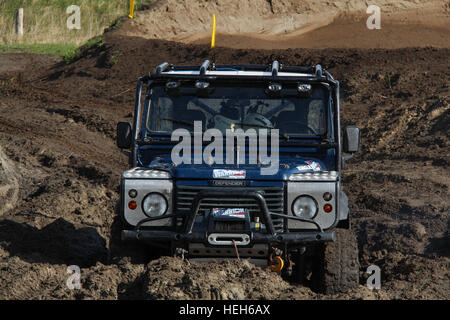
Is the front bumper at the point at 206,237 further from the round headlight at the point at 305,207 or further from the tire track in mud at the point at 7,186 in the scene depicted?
the tire track in mud at the point at 7,186

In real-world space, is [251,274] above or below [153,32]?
below

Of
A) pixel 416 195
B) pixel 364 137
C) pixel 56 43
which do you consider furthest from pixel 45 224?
pixel 56 43

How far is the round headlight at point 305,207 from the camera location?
20.6 ft

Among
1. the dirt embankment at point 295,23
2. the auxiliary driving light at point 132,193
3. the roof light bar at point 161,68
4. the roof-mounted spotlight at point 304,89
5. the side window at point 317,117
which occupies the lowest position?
the auxiliary driving light at point 132,193

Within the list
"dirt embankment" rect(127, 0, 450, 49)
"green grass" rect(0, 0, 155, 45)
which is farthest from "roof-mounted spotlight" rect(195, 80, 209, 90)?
"green grass" rect(0, 0, 155, 45)

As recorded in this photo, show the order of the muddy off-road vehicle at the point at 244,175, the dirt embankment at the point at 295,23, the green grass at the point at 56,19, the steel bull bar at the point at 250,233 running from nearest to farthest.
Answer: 1. the steel bull bar at the point at 250,233
2. the muddy off-road vehicle at the point at 244,175
3. the dirt embankment at the point at 295,23
4. the green grass at the point at 56,19

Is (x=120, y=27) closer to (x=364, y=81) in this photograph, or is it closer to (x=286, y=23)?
(x=286, y=23)

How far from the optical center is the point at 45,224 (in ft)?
29.6

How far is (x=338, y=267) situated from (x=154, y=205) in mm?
1734

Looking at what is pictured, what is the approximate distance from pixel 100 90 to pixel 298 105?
13.4 meters

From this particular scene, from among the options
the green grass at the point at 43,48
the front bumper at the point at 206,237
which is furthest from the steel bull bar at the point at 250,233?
the green grass at the point at 43,48

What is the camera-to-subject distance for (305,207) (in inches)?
248

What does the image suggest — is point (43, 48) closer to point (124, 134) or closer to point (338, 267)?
point (124, 134)

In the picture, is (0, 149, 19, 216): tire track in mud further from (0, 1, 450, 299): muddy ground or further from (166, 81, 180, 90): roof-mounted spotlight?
(166, 81, 180, 90): roof-mounted spotlight
